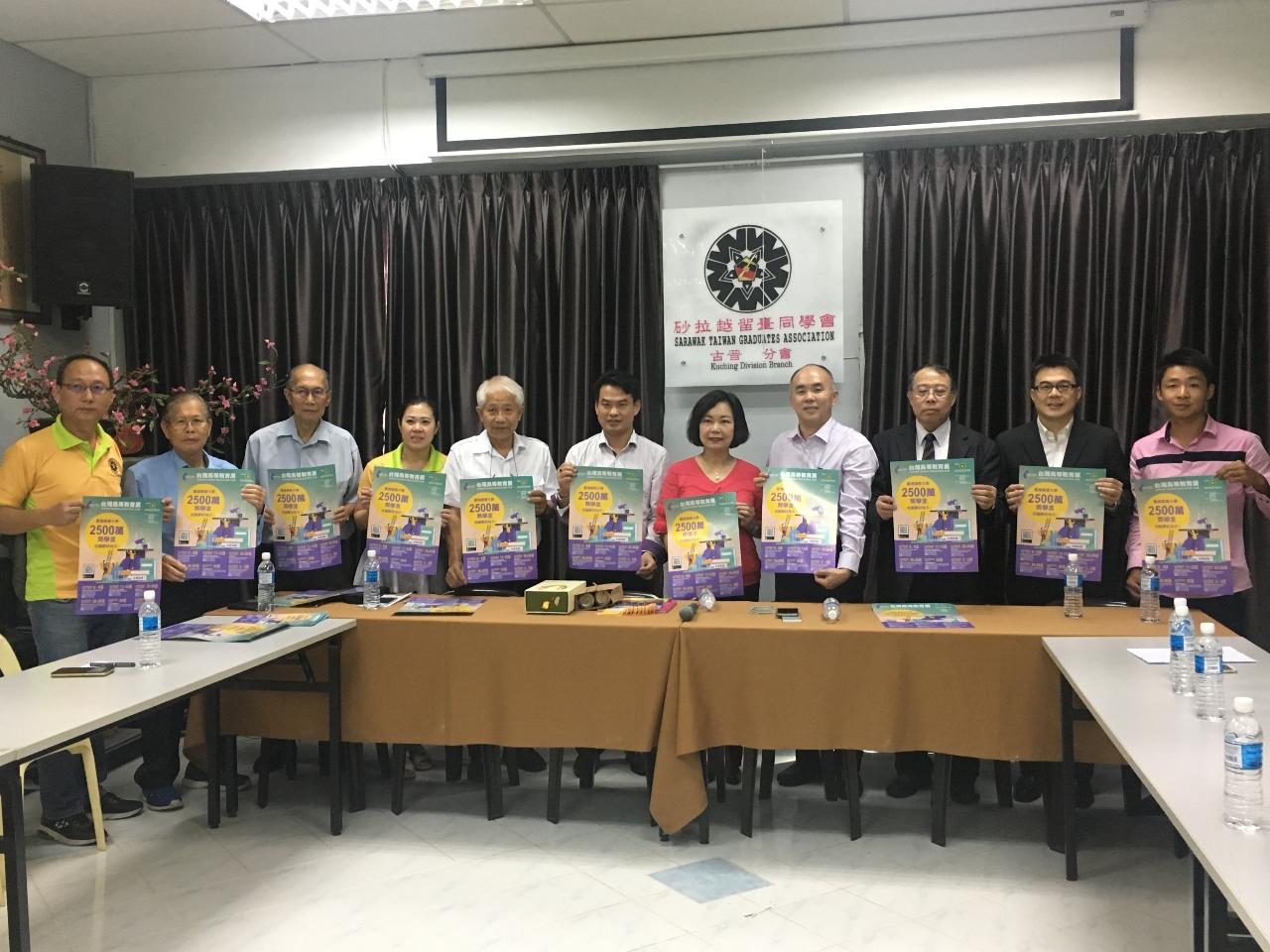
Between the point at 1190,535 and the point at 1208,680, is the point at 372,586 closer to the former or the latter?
the point at 1208,680

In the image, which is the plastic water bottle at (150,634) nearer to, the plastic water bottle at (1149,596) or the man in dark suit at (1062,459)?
the man in dark suit at (1062,459)

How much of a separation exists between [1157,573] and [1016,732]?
29.7 inches

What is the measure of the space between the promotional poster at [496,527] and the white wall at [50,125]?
2379 millimetres

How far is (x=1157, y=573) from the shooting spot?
128 inches

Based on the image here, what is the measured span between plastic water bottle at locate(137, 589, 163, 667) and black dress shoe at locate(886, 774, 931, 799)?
2629 millimetres

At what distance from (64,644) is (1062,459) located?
3.68 meters

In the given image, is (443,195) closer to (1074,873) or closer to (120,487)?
(120,487)

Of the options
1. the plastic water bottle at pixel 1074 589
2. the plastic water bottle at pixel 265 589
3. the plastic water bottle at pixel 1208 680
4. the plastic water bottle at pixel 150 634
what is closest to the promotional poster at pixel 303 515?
the plastic water bottle at pixel 265 589

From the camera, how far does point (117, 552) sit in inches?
125

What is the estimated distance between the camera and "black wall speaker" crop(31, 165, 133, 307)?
4.53 m

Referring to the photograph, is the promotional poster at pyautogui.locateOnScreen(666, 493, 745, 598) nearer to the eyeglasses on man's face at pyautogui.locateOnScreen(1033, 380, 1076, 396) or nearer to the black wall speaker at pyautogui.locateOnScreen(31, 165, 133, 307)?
the eyeglasses on man's face at pyautogui.locateOnScreen(1033, 380, 1076, 396)

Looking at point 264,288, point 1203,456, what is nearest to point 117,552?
point 264,288

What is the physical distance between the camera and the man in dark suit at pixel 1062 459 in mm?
3545

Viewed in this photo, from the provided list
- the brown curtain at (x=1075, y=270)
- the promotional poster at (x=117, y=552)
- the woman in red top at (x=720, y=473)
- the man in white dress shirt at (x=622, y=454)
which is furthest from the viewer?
the brown curtain at (x=1075, y=270)
